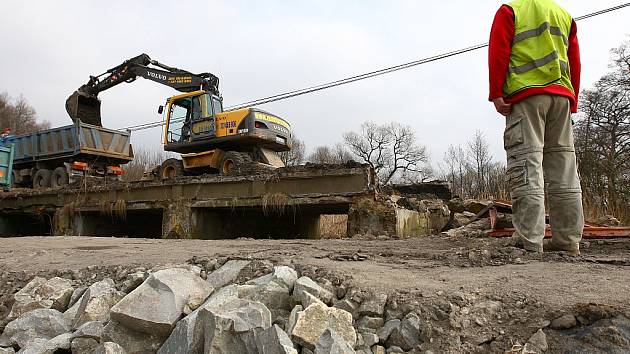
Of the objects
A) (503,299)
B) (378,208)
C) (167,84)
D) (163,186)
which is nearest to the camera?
(503,299)

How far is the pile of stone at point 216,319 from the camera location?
2012mm

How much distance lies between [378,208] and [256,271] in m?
4.58

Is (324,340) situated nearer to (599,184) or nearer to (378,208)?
(378,208)

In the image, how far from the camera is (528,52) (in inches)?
129

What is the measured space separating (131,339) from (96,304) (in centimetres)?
59

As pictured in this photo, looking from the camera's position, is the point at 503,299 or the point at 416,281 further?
the point at 416,281

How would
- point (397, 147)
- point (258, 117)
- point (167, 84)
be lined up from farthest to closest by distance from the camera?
point (397, 147) → point (167, 84) → point (258, 117)

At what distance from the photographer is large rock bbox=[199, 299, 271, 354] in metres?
2.02

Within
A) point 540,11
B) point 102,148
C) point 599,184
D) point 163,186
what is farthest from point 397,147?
point 540,11

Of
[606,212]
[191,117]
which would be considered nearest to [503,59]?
[606,212]

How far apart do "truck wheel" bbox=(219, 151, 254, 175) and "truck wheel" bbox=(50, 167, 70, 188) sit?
6704 mm

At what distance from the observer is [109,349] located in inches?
86.4

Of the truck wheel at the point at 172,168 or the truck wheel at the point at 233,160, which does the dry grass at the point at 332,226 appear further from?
the truck wheel at the point at 172,168

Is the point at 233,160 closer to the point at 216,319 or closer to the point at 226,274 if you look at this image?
the point at 226,274
